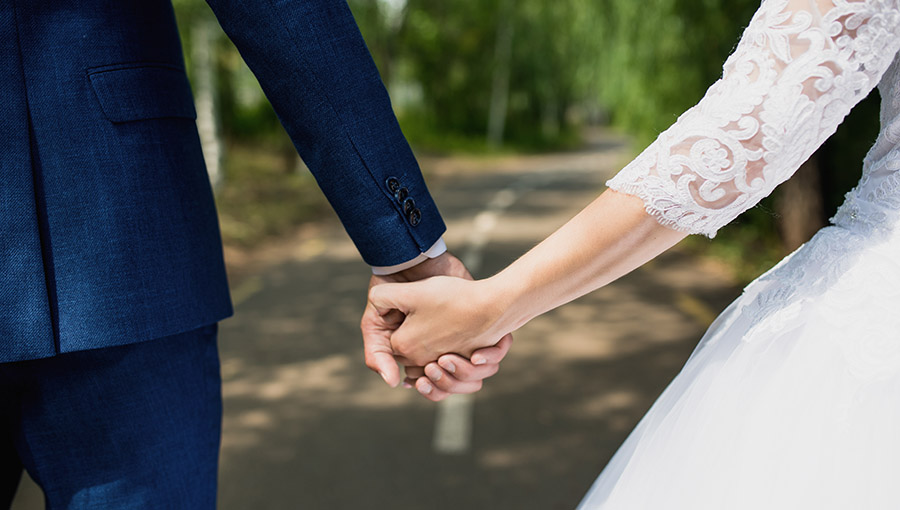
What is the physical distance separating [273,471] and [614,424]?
1.83 m

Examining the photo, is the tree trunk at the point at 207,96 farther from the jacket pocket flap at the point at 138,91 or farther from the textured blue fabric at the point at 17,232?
the textured blue fabric at the point at 17,232

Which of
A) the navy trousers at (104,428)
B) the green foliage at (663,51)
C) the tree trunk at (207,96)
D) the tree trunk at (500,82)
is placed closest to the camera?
the navy trousers at (104,428)

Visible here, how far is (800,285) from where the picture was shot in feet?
3.92

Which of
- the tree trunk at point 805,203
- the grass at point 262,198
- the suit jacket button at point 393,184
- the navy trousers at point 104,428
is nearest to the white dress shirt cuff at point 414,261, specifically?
the suit jacket button at point 393,184

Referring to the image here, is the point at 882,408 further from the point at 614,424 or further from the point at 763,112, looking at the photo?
the point at 614,424

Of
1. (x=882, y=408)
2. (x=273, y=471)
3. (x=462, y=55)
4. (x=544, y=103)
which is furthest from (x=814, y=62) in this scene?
(x=544, y=103)

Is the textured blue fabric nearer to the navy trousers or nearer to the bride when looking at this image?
the navy trousers

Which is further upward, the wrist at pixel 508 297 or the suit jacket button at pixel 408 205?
the suit jacket button at pixel 408 205

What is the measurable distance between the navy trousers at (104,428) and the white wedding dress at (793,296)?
2.68 ft

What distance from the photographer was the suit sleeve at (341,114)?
1266 millimetres

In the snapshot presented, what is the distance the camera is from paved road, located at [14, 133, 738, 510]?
3244 mm

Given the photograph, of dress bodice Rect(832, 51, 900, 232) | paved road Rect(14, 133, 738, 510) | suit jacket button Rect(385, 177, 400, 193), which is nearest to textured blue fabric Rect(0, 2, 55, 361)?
suit jacket button Rect(385, 177, 400, 193)

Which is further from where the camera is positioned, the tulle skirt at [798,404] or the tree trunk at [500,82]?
the tree trunk at [500,82]

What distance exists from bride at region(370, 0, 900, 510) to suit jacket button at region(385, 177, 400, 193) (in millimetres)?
297
